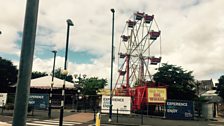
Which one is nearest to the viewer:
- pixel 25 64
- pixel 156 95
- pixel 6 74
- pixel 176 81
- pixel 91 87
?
pixel 25 64

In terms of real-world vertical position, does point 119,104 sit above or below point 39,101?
below

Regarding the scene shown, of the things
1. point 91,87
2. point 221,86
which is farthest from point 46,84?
point 221,86

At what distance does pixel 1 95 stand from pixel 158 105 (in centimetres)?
1786

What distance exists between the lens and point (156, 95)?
123ft

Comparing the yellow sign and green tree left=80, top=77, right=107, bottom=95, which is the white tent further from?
the yellow sign

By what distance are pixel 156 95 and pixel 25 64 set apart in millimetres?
35370

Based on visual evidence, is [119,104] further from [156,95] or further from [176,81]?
[176,81]

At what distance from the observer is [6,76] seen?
66.9 metres

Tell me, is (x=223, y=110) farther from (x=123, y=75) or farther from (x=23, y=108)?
(x=23, y=108)

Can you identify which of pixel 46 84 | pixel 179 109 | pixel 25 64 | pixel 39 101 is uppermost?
pixel 46 84

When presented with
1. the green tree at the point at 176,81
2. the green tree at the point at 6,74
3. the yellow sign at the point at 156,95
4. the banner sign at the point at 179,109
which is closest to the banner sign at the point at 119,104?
the banner sign at the point at 179,109

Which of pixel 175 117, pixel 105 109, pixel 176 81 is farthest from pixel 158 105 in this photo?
pixel 176 81

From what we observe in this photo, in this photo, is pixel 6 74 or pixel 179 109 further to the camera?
pixel 6 74

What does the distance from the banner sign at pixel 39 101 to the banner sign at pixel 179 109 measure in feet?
39.8
